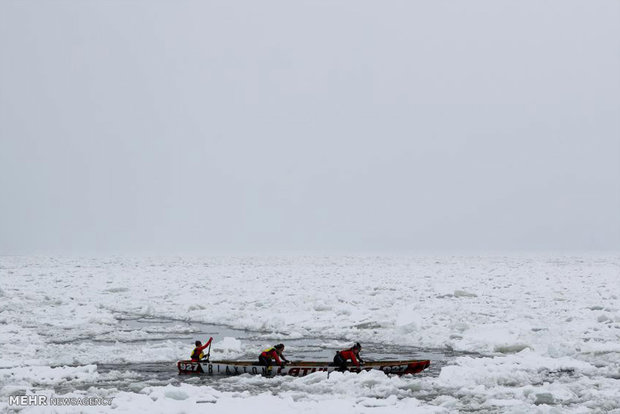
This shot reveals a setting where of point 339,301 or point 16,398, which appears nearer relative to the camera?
point 16,398

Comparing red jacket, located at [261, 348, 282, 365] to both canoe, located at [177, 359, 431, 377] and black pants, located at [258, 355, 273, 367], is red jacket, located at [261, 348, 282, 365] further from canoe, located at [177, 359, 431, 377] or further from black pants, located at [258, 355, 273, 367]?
canoe, located at [177, 359, 431, 377]

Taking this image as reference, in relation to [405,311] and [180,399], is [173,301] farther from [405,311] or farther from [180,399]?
[180,399]

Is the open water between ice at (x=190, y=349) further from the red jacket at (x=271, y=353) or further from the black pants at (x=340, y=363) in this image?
the black pants at (x=340, y=363)

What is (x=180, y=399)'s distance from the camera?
10055mm

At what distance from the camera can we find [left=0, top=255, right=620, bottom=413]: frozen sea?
10188mm

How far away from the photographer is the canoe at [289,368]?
12.0m

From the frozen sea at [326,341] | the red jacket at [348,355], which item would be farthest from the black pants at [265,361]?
the red jacket at [348,355]

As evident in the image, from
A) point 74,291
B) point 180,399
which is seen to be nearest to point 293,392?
point 180,399

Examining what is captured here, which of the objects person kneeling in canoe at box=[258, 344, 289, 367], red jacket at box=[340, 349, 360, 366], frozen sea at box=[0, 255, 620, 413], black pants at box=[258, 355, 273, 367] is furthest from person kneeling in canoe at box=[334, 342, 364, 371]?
black pants at box=[258, 355, 273, 367]

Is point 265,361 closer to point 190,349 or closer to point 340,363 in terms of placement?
point 340,363

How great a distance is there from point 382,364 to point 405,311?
739cm

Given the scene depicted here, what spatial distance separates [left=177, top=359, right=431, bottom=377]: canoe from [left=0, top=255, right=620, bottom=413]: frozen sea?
26cm

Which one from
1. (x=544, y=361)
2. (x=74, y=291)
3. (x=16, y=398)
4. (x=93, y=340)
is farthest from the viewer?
(x=74, y=291)

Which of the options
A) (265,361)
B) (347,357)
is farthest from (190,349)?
(347,357)
